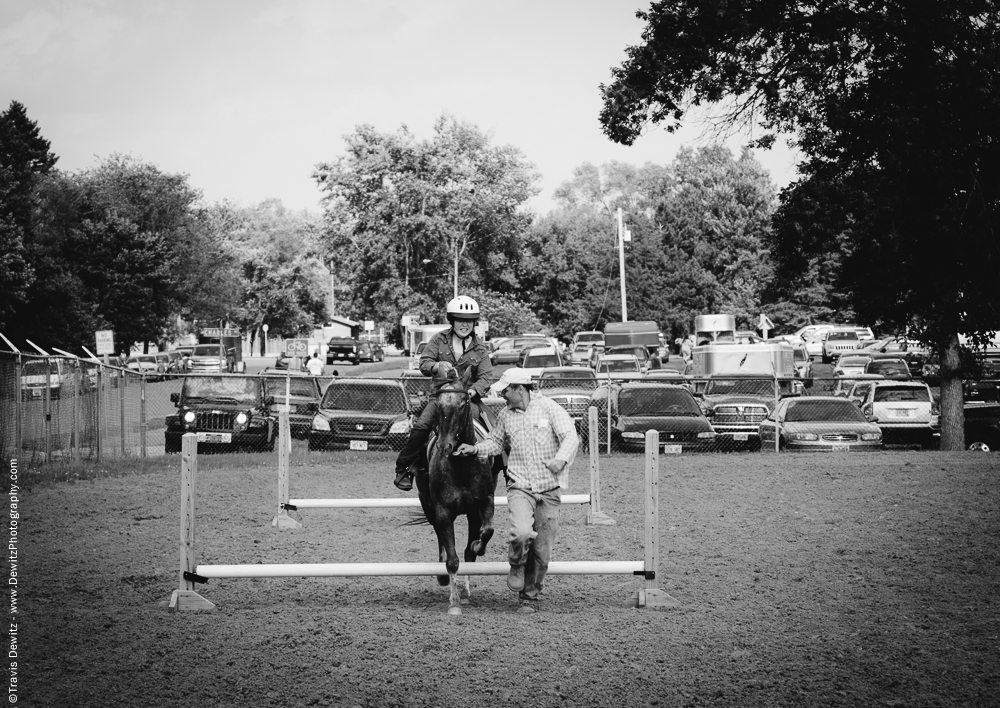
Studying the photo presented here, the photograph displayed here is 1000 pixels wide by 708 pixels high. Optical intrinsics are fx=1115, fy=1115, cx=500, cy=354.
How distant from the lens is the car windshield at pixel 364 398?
25219 millimetres

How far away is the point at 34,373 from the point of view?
64.2 ft

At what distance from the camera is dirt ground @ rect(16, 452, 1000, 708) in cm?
708

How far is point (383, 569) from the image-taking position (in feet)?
29.9

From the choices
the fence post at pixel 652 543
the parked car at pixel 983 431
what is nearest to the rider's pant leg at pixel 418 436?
the fence post at pixel 652 543

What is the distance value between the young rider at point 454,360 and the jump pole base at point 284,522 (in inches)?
181

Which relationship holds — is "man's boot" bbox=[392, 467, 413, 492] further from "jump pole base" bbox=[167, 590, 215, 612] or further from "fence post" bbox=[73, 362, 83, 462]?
"fence post" bbox=[73, 362, 83, 462]

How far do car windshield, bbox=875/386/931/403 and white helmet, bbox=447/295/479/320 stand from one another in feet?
67.5

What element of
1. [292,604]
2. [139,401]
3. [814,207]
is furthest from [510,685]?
[139,401]

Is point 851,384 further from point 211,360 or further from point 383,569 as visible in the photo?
point 211,360

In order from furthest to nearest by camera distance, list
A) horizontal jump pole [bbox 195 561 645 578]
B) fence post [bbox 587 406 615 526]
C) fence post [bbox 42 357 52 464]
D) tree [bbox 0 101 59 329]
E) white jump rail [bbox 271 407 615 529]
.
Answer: tree [bbox 0 101 59 329] < fence post [bbox 42 357 52 464] < fence post [bbox 587 406 615 526] < white jump rail [bbox 271 407 615 529] < horizontal jump pole [bbox 195 561 645 578]

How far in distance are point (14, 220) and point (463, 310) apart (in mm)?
51507

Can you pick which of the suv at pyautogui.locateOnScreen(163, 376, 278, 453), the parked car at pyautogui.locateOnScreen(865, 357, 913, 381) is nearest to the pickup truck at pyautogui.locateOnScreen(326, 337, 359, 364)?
the parked car at pyautogui.locateOnScreen(865, 357, 913, 381)

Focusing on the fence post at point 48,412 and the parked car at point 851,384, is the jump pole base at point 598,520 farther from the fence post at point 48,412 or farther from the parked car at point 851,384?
the parked car at point 851,384

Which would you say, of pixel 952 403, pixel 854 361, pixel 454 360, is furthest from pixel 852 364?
pixel 454 360
